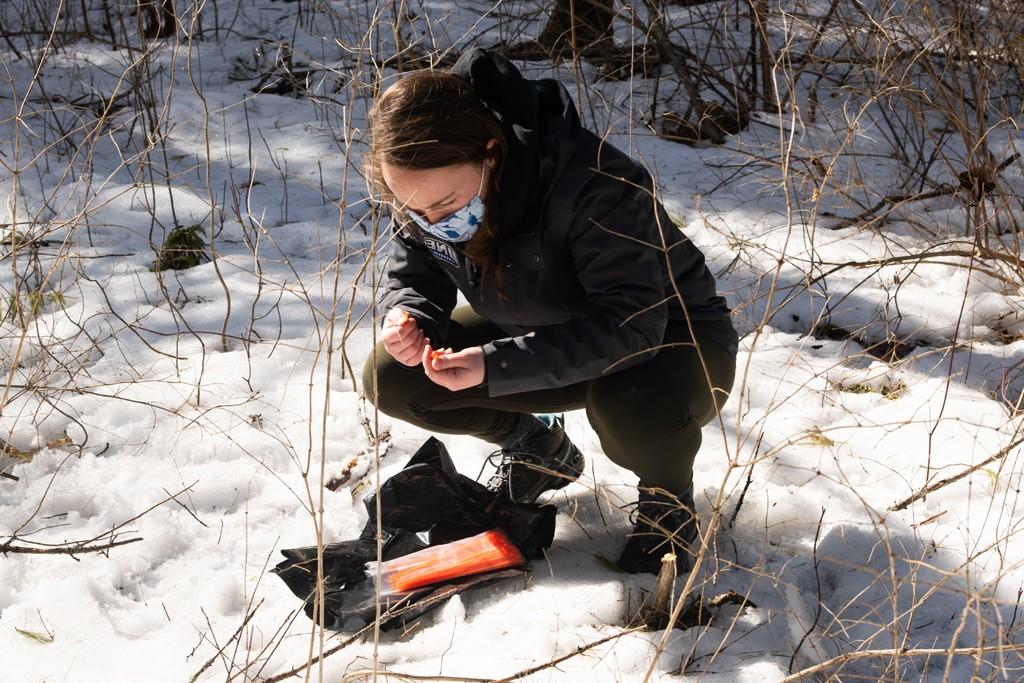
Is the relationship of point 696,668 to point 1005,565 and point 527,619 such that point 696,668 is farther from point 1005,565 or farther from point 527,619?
point 1005,565

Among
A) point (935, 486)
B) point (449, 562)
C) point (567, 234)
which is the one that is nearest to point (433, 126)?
point (567, 234)

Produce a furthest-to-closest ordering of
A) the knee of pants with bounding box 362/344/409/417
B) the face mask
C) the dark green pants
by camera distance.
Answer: the knee of pants with bounding box 362/344/409/417, the dark green pants, the face mask

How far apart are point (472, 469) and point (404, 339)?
0.61 metres

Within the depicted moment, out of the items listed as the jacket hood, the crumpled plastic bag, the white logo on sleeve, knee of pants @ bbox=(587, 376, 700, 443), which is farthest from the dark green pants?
the jacket hood

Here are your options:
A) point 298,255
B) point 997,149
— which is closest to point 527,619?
point 298,255

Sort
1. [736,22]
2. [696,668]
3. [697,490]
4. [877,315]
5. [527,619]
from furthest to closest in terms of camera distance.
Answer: [736,22], [877,315], [697,490], [527,619], [696,668]

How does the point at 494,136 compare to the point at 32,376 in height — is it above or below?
above

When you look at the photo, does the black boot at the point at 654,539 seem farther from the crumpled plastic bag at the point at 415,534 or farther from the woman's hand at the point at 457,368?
the woman's hand at the point at 457,368

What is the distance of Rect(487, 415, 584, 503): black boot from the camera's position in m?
2.17

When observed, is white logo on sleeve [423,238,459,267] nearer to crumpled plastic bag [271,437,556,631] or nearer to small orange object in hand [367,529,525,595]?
crumpled plastic bag [271,437,556,631]

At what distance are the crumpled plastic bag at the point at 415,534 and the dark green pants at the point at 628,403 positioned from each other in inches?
4.5

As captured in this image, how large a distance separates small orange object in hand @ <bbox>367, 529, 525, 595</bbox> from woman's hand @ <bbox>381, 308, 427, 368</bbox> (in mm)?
392

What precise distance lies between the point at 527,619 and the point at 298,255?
2.01 metres

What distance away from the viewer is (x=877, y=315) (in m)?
2.90
